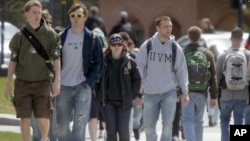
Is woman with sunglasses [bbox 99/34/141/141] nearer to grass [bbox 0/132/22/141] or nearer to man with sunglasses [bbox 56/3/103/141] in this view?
man with sunglasses [bbox 56/3/103/141]

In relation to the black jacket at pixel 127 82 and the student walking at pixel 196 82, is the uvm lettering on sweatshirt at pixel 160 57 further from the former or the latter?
the student walking at pixel 196 82

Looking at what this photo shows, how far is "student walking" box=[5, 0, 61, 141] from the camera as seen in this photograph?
12.2 m

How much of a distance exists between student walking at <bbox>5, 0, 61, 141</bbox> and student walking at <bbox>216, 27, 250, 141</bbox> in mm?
Result: 2958

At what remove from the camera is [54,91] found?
40.1ft

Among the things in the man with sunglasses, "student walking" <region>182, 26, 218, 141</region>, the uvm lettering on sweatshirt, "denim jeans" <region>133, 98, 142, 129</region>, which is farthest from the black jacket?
"denim jeans" <region>133, 98, 142, 129</region>

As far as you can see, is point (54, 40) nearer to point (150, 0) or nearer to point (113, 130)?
point (113, 130)

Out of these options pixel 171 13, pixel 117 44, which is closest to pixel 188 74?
pixel 117 44

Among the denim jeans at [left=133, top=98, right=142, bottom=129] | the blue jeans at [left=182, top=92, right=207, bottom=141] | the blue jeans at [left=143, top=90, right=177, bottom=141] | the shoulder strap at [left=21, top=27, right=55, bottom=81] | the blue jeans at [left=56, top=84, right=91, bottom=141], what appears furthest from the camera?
the denim jeans at [left=133, top=98, right=142, bottom=129]

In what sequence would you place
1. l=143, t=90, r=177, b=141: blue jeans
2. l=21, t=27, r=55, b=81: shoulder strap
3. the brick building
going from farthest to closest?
the brick building
l=143, t=90, r=177, b=141: blue jeans
l=21, t=27, r=55, b=81: shoulder strap

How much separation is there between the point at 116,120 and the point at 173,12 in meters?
35.2

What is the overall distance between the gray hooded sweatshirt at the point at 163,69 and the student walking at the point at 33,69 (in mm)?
1539

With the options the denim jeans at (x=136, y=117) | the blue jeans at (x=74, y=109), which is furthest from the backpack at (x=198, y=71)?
the denim jeans at (x=136, y=117)

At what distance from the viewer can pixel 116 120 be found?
1333cm

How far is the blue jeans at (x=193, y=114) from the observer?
46.8ft
